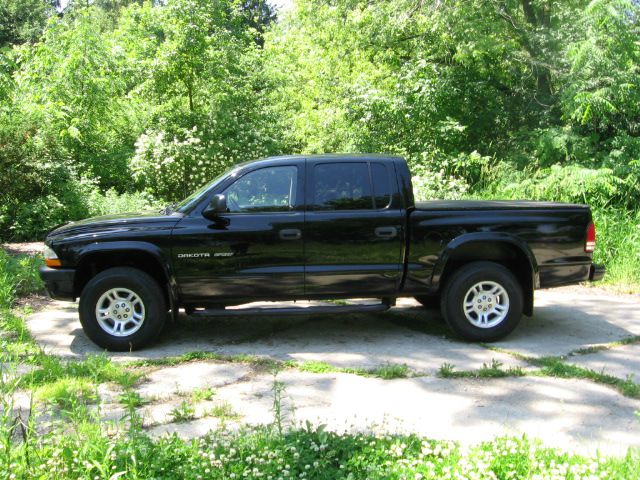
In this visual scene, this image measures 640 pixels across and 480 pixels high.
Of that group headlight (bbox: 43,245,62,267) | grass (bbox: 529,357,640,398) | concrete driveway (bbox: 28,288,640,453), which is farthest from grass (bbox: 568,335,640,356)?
headlight (bbox: 43,245,62,267)

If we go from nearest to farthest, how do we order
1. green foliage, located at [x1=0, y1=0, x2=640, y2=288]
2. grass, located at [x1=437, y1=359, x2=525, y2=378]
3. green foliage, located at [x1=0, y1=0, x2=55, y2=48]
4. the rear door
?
grass, located at [x1=437, y1=359, x2=525, y2=378]
the rear door
green foliage, located at [x1=0, y1=0, x2=640, y2=288]
green foliage, located at [x1=0, y1=0, x2=55, y2=48]

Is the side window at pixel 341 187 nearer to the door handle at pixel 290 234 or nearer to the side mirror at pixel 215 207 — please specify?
the door handle at pixel 290 234

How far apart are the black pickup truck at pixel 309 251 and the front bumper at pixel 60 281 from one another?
1cm

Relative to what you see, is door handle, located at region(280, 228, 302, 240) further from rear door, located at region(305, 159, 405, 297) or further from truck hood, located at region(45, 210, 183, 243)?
truck hood, located at region(45, 210, 183, 243)

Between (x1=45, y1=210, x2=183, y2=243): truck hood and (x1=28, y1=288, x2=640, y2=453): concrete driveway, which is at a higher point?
(x1=45, y1=210, x2=183, y2=243): truck hood

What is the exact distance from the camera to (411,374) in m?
5.14

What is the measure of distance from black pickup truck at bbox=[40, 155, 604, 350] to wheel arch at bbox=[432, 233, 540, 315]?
1 cm

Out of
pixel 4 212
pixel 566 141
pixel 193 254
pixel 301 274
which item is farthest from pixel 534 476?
pixel 4 212

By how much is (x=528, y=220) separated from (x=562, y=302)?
2.33 m

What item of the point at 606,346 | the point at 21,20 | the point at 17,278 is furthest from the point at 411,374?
the point at 21,20

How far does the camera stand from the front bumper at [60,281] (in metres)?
5.79

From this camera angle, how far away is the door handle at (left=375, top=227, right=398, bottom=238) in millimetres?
5977

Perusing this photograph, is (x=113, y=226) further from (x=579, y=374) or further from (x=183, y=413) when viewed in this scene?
(x=579, y=374)

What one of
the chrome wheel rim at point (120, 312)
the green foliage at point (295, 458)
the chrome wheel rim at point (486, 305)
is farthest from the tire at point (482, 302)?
the chrome wheel rim at point (120, 312)
